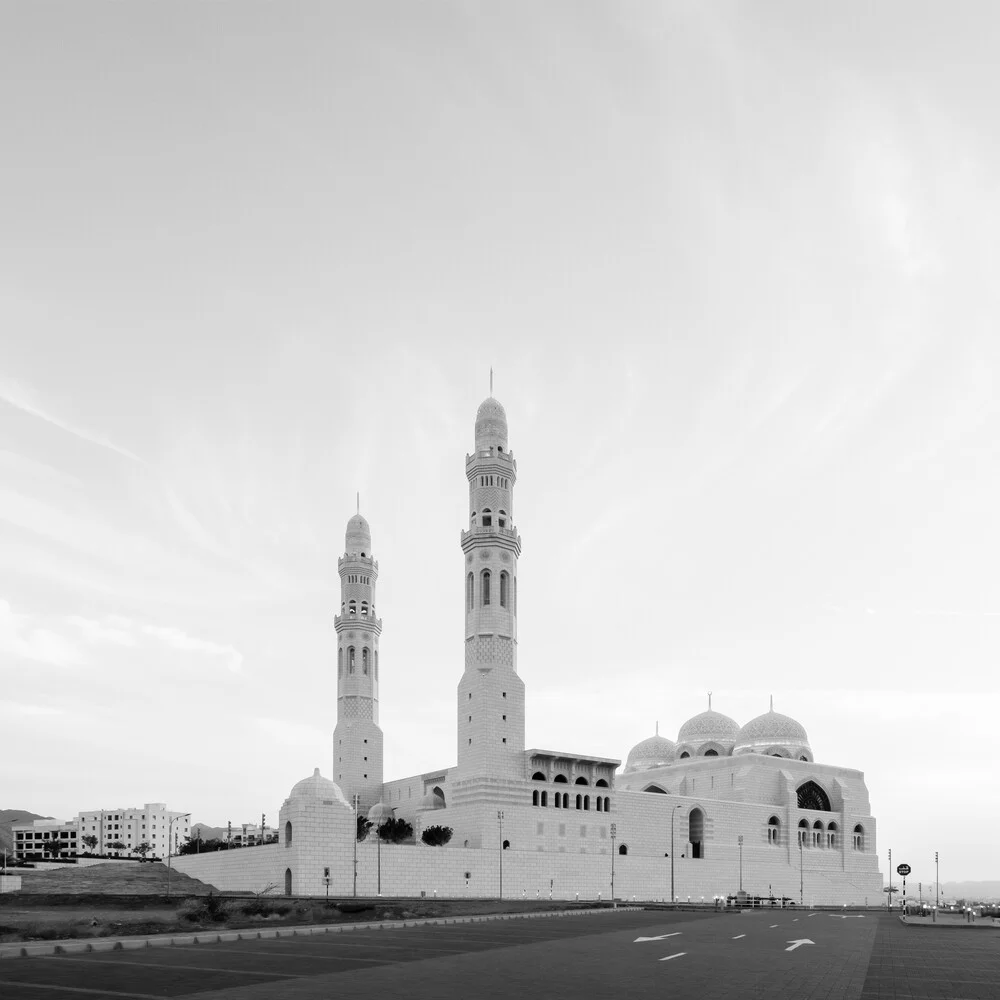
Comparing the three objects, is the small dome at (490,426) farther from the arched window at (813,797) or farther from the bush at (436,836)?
the arched window at (813,797)

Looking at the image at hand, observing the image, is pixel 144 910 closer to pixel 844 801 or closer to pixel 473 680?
pixel 473 680

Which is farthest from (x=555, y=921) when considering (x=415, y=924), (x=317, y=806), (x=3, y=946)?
(x=317, y=806)

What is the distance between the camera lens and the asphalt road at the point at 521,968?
18.8 meters

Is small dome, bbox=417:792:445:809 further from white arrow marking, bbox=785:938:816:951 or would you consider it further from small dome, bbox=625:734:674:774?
white arrow marking, bbox=785:938:816:951

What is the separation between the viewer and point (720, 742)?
422 feet

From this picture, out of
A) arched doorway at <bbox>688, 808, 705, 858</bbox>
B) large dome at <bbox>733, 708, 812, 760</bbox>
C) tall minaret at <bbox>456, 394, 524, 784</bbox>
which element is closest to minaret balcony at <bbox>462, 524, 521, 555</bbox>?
tall minaret at <bbox>456, 394, 524, 784</bbox>

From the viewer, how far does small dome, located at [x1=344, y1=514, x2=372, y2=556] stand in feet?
363

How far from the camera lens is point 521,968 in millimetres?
23375

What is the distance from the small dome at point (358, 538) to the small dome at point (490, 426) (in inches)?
757

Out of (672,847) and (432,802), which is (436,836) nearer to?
(432,802)

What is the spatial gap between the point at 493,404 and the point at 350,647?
28438 mm

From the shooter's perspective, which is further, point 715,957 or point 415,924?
point 415,924

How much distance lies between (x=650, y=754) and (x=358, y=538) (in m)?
49.3

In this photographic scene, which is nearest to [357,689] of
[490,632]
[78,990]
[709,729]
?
[490,632]
